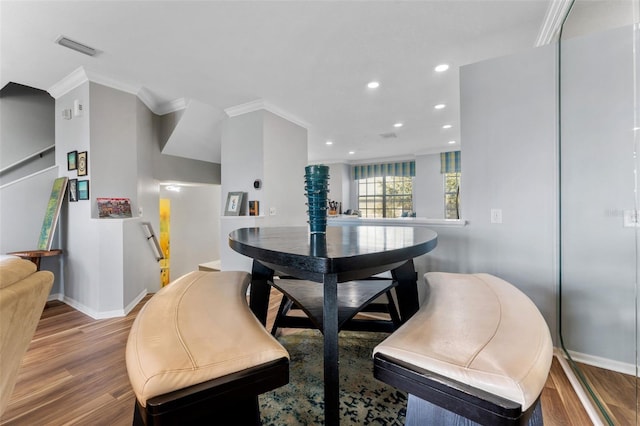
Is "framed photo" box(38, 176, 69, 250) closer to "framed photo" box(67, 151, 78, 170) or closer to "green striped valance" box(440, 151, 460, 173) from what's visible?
"framed photo" box(67, 151, 78, 170)

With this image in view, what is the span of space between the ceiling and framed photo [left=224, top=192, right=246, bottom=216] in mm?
1187

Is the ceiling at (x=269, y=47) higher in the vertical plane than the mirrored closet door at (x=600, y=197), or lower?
higher

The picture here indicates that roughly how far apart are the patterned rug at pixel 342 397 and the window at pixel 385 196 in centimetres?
592

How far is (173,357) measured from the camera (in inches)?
25.2

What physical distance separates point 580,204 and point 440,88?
1.88 m

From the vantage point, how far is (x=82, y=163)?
2.77 meters

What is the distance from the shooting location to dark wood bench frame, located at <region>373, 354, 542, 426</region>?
561 mm

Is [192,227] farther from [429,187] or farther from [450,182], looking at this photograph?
[450,182]

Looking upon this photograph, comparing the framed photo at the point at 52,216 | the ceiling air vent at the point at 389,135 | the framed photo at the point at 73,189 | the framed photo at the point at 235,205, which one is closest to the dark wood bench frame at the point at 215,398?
the framed photo at the point at 235,205

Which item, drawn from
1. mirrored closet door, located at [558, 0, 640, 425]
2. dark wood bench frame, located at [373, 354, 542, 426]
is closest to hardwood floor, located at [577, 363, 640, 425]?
mirrored closet door, located at [558, 0, 640, 425]

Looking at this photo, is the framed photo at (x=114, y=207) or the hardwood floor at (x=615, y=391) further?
the framed photo at (x=114, y=207)

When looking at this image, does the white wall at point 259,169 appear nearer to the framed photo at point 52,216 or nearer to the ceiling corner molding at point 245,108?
the ceiling corner molding at point 245,108

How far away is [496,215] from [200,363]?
2.32m

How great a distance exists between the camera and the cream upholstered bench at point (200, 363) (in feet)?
1.90
